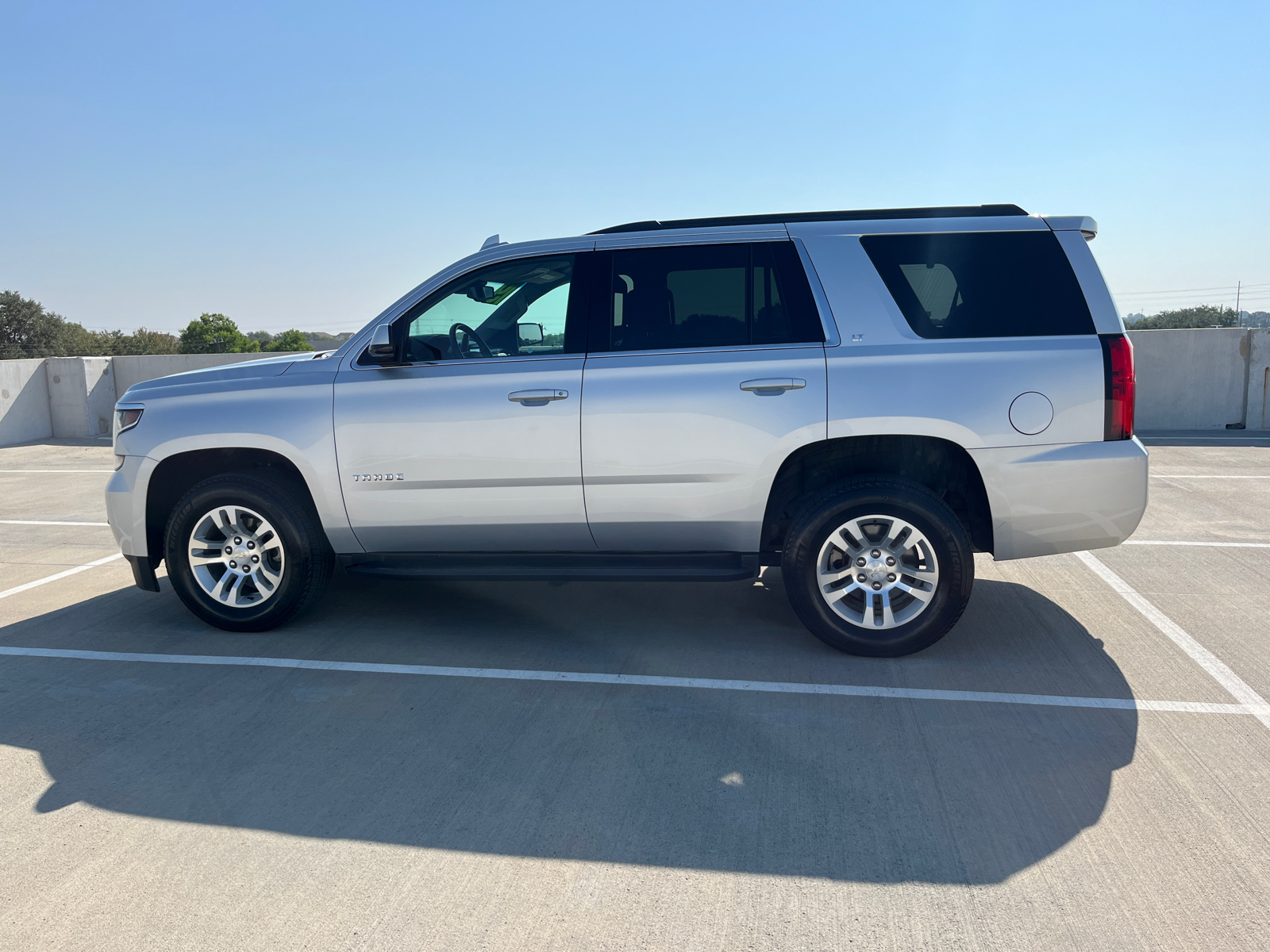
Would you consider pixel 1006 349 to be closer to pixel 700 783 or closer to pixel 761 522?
pixel 761 522

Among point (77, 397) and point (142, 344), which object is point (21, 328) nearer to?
point (142, 344)

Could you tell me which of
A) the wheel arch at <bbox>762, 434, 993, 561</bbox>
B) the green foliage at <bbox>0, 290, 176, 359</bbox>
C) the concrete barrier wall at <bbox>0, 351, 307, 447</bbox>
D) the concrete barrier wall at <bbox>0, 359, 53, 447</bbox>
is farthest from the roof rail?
the green foliage at <bbox>0, 290, 176, 359</bbox>

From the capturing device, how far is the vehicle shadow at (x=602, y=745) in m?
3.06

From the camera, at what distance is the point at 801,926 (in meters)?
2.58

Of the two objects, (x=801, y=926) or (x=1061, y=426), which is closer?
(x=801, y=926)

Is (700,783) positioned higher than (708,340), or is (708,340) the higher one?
(708,340)

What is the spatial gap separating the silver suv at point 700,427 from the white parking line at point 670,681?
1.26 ft

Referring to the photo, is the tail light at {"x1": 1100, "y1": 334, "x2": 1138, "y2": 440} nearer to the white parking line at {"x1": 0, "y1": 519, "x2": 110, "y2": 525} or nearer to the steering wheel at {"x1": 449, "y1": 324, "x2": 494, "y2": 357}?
the steering wheel at {"x1": 449, "y1": 324, "x2": 494, "y2": 357}

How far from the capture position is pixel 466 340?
495cm

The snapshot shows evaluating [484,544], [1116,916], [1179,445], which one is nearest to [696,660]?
[484,544]

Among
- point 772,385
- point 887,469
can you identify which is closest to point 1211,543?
point 887,469

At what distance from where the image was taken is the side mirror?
4.81 m

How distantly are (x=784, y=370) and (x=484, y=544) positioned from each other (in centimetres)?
181

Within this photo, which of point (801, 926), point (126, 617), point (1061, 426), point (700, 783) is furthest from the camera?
point (126, 617)
